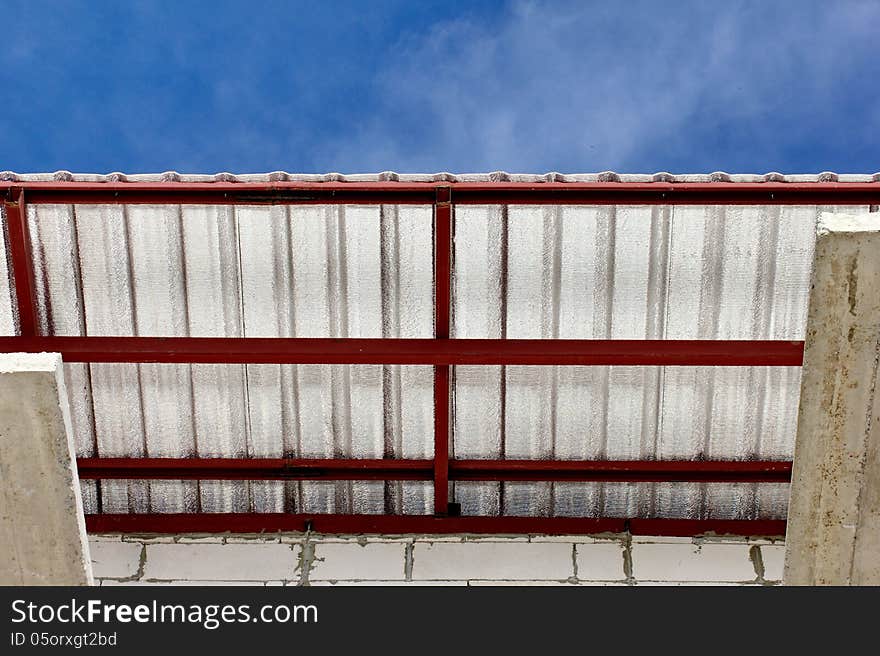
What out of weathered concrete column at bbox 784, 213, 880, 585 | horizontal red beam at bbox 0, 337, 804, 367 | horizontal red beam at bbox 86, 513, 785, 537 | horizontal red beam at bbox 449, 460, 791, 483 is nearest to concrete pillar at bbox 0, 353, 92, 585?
horizontal red beam at bbox 0, 337, 804, 367

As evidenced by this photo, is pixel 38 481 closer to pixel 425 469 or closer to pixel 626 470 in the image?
pixel 425 469

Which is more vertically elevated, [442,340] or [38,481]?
[442,340]

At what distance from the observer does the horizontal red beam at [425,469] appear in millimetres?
9734

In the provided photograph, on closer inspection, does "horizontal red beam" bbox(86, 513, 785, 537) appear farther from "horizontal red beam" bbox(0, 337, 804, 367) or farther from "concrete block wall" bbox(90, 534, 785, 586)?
"horizontal red beam" bbox(0, 337, 804, 367)

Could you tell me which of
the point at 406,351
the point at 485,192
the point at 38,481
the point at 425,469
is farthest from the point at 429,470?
the point at 38,481

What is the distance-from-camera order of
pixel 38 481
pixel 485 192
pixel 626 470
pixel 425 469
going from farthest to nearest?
1. pixel 425 469
2. pixel 626 470
3. pixel 485 192
4. pixel 38 481

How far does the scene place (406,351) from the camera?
346 inches

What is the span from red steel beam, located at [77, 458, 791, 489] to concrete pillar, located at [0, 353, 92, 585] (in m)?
2.42

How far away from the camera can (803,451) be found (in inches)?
261

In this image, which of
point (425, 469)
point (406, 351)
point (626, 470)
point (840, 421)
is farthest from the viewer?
point (425, 469)

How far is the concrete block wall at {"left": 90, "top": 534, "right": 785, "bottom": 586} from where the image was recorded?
9.69m

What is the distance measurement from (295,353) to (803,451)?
4.27 metres

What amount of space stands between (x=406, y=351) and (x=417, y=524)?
2.14 m
